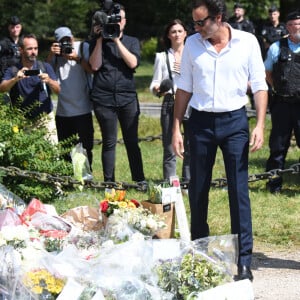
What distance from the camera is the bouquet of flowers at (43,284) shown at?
16.6 feet

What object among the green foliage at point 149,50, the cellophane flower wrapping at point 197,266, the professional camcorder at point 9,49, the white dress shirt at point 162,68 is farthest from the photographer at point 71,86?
the green foliage at point 149,50

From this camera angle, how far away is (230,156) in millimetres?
5902

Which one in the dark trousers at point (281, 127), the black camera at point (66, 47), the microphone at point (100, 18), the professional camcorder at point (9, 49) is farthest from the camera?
the professional camcorder at point (9, 49)

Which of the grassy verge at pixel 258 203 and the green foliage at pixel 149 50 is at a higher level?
the grassy verge at pixel 258 203

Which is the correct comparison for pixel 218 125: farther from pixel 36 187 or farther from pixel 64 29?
pixel 64 29

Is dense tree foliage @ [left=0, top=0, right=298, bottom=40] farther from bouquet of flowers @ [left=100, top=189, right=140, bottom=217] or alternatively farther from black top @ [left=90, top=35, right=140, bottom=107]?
bouquet of flowers @ [left=100, top=189, right=140, bottom=217]

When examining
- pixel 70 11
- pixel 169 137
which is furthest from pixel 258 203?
pixel 70 11

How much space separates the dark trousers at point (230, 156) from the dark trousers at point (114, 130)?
120 inches

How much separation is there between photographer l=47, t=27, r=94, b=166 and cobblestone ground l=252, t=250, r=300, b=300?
333 centimetres

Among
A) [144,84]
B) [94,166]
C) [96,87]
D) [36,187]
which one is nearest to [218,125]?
[36,187]

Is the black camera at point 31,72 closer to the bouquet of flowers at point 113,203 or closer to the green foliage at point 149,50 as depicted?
the bouquet of flowers at point 113,203

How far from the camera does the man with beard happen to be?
899 cm

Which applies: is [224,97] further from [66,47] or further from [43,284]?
[66,47]

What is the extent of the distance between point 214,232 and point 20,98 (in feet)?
8.44
